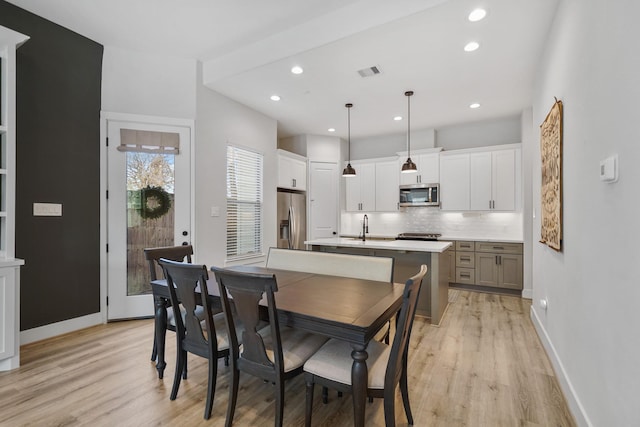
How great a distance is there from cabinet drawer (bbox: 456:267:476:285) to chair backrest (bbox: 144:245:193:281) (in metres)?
4.28

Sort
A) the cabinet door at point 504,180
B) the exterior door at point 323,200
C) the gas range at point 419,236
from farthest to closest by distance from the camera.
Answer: the exterior door at point 323,200, the gas range at point 419,236, the cabinet door at point 504,180

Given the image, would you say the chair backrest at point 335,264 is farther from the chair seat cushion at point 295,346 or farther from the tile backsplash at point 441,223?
the tile backsplash at point 441,223

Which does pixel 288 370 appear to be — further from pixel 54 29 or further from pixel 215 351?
pixel 54 29

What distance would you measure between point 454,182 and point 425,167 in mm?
583

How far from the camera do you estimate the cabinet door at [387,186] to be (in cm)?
605

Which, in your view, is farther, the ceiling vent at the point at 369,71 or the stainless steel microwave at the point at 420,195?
the stainless steel microwave at the point at 420,195

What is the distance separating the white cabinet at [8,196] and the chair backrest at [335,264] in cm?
203

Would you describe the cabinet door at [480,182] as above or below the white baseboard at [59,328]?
above

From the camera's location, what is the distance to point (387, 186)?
6129mm

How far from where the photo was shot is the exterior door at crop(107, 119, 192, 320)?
138 inches

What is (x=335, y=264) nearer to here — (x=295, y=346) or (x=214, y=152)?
(x=295, y=346)

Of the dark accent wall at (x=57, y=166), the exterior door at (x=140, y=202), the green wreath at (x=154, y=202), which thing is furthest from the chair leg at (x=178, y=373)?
the green wreath at (x=154, y=202)

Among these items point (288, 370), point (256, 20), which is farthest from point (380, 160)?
point (288, 370)

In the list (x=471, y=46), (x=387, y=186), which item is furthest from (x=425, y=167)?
(x=471, y=46)
